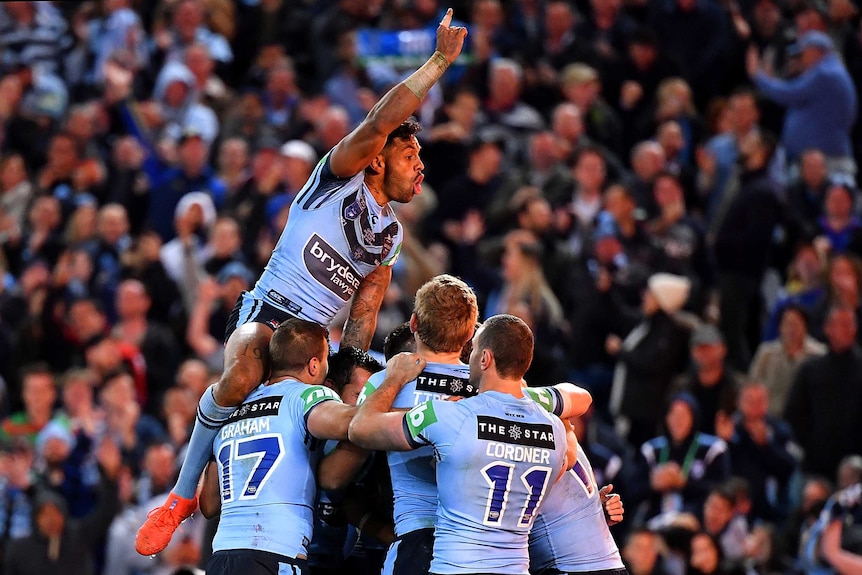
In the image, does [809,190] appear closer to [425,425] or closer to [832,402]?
[832,402]

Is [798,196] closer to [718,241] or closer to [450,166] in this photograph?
[718,241]

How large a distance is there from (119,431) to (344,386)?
6.36 meters

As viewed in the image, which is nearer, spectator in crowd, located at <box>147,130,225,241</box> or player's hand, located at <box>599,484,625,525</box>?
player's hand, located at <box>599,484,625,525</box>

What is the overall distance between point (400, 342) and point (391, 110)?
137cm

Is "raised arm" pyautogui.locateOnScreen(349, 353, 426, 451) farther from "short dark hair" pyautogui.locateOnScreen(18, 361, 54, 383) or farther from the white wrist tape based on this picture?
"short dark hair" pyautogui.locateOnScreen(18, 361, 54, 383)

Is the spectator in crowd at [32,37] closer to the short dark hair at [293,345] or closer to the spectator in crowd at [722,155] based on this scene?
the spectator in crowd at [722,155]

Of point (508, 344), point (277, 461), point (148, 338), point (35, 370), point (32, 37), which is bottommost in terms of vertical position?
point (277, 461)

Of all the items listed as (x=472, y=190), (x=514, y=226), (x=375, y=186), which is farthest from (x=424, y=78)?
(x=472, y=190)

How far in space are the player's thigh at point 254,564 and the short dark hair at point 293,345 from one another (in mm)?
997

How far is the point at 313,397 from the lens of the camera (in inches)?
315

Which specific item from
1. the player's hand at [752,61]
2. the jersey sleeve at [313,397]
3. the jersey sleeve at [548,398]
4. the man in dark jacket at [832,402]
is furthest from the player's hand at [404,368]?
the player's hand at [752,61]

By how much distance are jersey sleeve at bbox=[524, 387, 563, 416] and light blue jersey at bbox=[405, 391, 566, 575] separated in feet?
1.39

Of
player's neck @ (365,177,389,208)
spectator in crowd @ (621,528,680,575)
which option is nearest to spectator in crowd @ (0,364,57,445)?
spectator in crowd @ (621,528,680,575)

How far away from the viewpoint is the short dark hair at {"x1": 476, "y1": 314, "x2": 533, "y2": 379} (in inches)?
301
